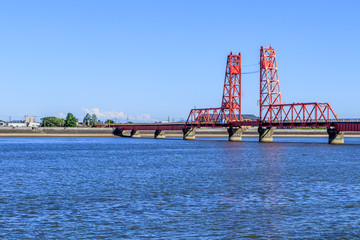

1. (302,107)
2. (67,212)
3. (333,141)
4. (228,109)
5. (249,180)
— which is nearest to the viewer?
(67,212)

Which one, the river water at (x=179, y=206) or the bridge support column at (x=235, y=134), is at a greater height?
the bridge support column at (x=235, y=134)

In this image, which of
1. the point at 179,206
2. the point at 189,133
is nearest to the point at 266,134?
the point at 189,133

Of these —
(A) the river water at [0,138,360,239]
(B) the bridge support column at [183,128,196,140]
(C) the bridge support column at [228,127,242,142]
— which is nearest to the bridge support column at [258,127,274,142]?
(C) the bridge support column at [228,127,242,142]

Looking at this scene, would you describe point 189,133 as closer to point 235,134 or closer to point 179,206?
point 235,134

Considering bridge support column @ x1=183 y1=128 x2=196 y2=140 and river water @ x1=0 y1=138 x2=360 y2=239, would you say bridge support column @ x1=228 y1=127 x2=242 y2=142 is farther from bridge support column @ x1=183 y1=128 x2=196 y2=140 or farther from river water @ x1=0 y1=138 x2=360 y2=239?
river water @ x1=0 y1=138 x2=360 y2=239

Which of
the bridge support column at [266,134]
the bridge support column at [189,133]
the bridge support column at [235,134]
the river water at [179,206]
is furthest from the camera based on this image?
the bridge support column at [189,133]

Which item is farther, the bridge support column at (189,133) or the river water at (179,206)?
the bridge support column at (189,133)

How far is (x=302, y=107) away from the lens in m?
148

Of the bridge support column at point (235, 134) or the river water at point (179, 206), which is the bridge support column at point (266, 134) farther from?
the river water at point (179, 206)

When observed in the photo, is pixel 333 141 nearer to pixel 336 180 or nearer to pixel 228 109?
pixel 228 109

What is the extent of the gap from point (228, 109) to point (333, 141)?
161 feet

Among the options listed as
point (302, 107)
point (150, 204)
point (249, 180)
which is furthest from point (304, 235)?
point (302, 107)

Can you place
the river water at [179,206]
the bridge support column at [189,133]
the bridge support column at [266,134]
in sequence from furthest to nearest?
the bridge support column at [189,133] → the bridge support column at [266,134] → the river water at [179,206]

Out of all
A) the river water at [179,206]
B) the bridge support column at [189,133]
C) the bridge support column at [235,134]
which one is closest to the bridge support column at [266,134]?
the bridge support column at [235,134]
